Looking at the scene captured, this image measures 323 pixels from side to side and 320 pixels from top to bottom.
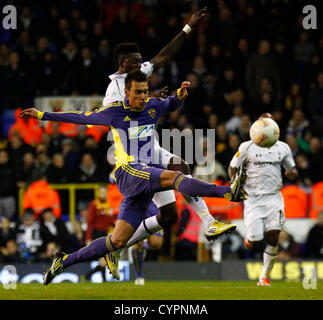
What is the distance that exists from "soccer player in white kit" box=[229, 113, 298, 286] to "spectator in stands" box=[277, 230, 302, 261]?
324 centimetres

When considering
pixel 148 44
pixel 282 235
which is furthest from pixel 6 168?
pixel 282 235

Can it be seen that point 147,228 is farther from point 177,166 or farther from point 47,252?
point 47,252

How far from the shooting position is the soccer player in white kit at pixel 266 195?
492 inches

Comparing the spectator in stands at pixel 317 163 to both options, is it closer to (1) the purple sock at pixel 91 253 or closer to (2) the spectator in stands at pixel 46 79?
Result: (2) the spectator in stands at pixel 46 79

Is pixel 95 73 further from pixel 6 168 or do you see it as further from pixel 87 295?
pixel 87 295

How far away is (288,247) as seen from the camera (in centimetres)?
1591

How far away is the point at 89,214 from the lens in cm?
1559

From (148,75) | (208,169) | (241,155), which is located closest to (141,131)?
(148,75)

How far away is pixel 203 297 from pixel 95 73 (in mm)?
10092

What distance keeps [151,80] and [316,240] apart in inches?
201

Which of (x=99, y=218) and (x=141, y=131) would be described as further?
(x=99, y=218)

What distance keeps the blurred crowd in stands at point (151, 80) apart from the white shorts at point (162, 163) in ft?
17.5
